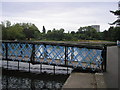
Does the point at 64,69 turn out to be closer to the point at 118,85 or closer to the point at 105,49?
the point at 105,49

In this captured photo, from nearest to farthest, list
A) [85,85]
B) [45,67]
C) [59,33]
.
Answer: [85,85], [45,67], [59,33]

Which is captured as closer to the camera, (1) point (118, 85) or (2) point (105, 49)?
(1) point (118, 85)

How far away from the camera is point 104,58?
5656mm

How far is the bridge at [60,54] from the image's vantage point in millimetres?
6293

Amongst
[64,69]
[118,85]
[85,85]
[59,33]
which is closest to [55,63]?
[64,69]

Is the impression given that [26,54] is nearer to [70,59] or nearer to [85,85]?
[70,59]

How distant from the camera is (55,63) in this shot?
7.08 meters

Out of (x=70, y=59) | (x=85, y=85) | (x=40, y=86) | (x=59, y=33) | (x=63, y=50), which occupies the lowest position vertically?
(x=40, y=86)

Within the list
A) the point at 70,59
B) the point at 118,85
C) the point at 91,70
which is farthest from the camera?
the point at 70,59

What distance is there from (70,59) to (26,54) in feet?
8.35

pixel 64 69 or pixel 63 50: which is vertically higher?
pixel 63 50

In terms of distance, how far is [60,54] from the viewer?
23.6 feet

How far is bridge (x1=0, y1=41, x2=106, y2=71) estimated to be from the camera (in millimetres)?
6293

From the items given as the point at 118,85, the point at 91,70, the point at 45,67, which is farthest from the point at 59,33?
the point at 118,85
